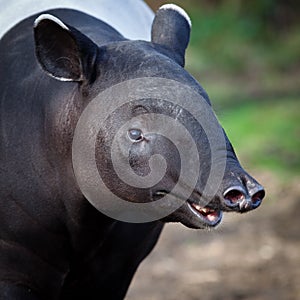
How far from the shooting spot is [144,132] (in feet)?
12.4

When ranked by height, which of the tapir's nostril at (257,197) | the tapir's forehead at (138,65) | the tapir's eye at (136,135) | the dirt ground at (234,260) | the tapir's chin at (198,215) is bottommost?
the dirt ground at (234,260)

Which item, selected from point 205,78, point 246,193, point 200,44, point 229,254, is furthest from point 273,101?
point 246,193

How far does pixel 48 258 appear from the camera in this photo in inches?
167

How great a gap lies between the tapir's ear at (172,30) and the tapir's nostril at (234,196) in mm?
694

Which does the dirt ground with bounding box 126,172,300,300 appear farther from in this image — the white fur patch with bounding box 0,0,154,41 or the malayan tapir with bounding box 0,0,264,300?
the white fur patch with bounding box 0,0,154,41

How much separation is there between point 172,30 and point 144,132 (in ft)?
1.98

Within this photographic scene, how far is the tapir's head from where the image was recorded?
12.1ft

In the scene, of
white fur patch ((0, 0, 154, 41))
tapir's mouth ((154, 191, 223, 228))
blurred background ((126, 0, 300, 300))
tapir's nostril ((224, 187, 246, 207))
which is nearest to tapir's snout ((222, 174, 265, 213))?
tapir's nostril ((224, 187, 246, 207))

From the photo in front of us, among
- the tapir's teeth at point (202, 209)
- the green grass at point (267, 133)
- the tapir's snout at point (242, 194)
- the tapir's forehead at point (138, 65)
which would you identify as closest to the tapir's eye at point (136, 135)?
the tapir's forehead at point (138, 65)

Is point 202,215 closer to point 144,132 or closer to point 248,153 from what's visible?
point 144,132

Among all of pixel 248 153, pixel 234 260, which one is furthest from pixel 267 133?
pixel 234 260

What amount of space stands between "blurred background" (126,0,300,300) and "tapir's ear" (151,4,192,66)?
92 centimetres

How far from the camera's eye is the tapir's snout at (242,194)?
11.7 ft

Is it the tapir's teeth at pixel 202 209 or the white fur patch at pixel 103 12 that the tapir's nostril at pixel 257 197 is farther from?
the white fur patch at pixel 103 12
